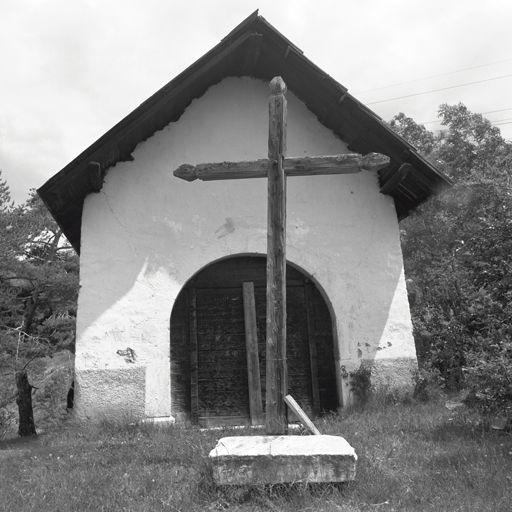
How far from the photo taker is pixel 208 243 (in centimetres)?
716

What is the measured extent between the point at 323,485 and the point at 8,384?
1224cm

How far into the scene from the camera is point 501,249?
5484 millimetres

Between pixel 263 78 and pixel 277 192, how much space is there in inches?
155

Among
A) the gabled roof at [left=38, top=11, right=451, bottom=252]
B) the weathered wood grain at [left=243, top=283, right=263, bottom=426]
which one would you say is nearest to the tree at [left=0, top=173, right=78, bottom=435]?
the gabled roof at [left=38, top=11, right=451, bottom=252]

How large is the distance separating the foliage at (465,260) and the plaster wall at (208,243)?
4.10 ft

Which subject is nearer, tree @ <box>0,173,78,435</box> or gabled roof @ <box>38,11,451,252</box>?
gabled roof @ <box>38,11,451,252</box>

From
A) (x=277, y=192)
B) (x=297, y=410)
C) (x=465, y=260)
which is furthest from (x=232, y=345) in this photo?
(x=465, y=260)

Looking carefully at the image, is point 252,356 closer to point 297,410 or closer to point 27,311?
point 297,410

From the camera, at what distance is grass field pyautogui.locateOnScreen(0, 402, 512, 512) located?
340cm

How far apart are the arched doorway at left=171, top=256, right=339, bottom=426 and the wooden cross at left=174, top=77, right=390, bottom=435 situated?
2551 millimetres

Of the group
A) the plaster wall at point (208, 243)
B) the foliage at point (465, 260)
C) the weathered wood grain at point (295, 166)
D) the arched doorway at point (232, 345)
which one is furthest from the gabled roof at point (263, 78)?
the weathered wood grain at point (295, 166)

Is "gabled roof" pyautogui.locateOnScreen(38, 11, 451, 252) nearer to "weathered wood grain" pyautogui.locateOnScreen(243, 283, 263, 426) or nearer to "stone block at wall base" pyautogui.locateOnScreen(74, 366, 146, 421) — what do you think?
"stone block at wall base" pyautogui.locateOnScreen(74, 366, 146, 421)

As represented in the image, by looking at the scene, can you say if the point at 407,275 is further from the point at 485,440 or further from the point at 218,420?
the point at 485,440

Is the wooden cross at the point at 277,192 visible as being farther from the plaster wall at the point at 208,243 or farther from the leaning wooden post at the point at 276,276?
the plaster wall at the point at 208,243
